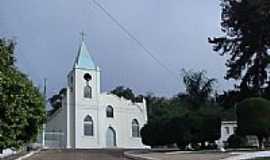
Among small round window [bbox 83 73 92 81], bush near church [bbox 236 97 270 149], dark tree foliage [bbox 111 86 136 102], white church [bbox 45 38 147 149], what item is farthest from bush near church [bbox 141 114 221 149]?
dark tree foliage [bbox 111 86 136 102]

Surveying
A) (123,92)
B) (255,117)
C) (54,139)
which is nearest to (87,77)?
(54,139)

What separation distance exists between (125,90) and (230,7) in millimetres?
53827

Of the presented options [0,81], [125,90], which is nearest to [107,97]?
[125,90]

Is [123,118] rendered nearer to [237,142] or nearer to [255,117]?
[237,142]

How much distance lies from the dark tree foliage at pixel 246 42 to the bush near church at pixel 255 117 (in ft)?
38.9

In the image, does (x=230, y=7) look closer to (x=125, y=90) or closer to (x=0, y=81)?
(x=0, y=81)

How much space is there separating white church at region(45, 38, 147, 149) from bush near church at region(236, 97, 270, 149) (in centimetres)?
3761

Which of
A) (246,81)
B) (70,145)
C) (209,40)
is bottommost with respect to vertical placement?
(70,145)

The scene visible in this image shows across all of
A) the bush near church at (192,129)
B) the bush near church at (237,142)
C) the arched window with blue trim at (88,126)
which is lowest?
the bush near church at (237,142)

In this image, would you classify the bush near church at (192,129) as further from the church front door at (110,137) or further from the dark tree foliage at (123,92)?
the dark tree foliage at (123,92)

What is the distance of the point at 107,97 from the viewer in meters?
82.4

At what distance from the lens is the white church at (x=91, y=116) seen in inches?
3073

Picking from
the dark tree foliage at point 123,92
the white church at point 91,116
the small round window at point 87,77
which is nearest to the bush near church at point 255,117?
the white church at point 91,116

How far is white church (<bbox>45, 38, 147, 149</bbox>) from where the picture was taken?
78062 millimetres
